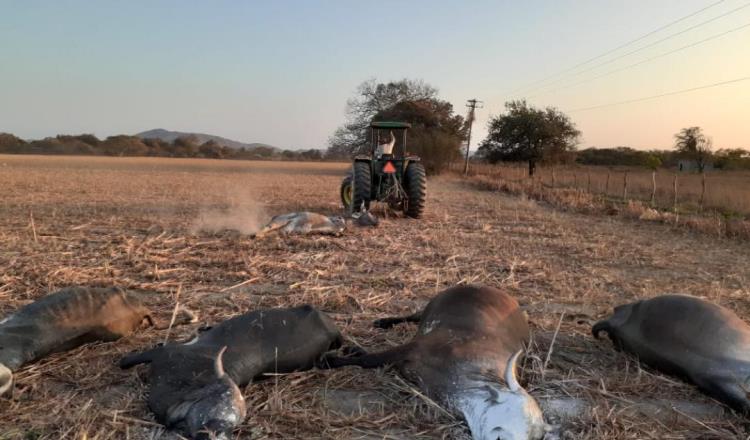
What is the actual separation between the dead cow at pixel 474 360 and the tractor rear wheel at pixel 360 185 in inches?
302

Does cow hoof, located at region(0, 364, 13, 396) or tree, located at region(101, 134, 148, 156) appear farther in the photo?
tree, located at region(101, 134, 148, 156)

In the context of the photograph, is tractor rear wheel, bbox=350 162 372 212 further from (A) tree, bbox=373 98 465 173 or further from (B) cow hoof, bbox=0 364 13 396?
(A) tree, bbox=373 98 465 173

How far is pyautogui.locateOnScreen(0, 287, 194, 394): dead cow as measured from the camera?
3578mm

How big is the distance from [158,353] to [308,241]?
5.33 metres

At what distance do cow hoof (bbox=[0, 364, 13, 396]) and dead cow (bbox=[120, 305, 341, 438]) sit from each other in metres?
0.61

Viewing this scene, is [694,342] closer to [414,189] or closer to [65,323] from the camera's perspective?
[65,323]

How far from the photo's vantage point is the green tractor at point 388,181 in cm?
1182

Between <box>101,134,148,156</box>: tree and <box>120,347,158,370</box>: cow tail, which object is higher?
<box>101,134,148,156</box>: tree

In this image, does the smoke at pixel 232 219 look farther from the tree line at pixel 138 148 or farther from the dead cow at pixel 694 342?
the tree line at pixel 138 148

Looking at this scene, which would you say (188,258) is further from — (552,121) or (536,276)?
(552,121)


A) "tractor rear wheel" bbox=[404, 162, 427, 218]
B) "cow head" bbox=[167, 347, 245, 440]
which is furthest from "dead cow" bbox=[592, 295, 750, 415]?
"tractor rear wheel" bbox=[404, 162, 427, 218]

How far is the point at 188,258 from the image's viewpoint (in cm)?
730

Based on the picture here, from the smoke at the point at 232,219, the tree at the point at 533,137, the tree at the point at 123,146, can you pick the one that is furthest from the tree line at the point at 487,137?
the tree at the point at 123,146

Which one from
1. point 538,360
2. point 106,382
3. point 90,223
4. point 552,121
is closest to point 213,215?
point 90,223
